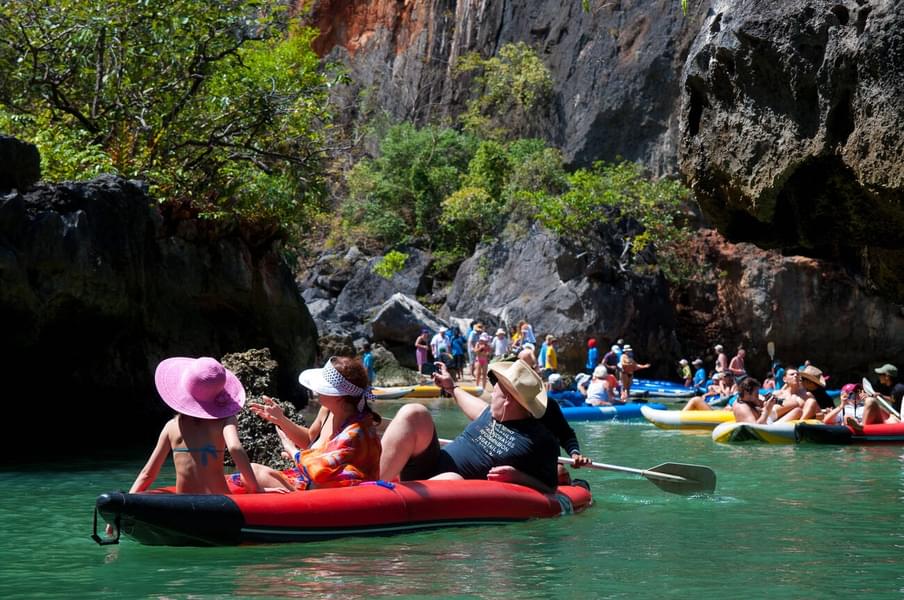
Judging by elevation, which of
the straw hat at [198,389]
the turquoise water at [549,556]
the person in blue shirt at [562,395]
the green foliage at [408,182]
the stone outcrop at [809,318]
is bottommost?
the turquoise water at [549,556]

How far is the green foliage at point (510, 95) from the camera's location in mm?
35594

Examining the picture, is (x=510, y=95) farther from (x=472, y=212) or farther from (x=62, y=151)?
(x=62, y=151)

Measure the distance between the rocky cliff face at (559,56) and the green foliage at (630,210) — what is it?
3.60 meters

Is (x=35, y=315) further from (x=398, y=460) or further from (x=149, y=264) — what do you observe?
(x=398, y=460)

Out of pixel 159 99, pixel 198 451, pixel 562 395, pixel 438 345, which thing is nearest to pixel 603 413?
pixel 562 395

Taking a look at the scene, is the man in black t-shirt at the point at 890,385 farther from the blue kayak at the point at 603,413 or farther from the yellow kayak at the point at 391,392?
the yellow kayak at the point at 391,392

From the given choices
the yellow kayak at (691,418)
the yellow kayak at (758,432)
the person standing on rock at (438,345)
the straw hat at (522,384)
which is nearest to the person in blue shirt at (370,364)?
the person standing on rock at (438,345)

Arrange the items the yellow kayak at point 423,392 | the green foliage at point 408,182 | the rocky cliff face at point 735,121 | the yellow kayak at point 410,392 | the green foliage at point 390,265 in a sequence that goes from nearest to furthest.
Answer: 1. the rocky cliff face at point 735,121
2. the yellow kayak at point 410,392
3. the yellow kayak at point 423,392
4. the green foliage at point 390,265
5. the green foliage at point 408,182

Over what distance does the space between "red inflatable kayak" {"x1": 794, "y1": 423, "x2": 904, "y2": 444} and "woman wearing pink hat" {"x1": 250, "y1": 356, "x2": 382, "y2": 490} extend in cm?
721

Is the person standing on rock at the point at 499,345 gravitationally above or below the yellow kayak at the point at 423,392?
above

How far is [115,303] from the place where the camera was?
37.2ft

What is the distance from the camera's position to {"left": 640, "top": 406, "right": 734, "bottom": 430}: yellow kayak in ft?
48.8

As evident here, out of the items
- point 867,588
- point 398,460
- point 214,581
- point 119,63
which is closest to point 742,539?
point 867,588

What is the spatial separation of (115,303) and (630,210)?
61.5ft
